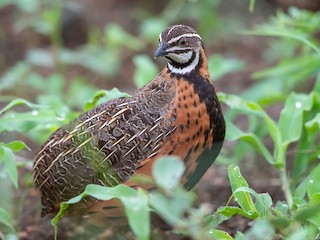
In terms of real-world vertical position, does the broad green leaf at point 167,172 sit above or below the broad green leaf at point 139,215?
above

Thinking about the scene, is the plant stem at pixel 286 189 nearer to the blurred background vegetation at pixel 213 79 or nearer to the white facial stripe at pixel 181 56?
the blurred background vegetation at pixel 213 79

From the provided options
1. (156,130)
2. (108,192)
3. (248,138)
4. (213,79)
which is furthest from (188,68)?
(213,79)

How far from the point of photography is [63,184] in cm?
381

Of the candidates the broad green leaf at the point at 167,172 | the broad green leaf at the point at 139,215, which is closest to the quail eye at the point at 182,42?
the broad green leaf at the point at 139,215

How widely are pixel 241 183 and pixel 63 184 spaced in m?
0.86

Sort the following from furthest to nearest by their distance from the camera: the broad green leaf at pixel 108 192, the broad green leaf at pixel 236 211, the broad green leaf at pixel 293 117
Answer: the broad green leaf at pixel 293 117 → the broad green leaf at pixel 236 211 → the broad green leaf at pixel 108 192

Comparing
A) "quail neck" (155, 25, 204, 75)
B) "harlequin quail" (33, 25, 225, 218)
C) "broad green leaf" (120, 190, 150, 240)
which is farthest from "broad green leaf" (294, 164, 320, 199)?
"broad green leaf" (120, 190, 150, 240)

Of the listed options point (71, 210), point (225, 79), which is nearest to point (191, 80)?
point (71, 210)

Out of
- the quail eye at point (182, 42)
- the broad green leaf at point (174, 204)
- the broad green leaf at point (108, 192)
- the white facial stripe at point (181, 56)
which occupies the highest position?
the quail eye at point (182, 42)

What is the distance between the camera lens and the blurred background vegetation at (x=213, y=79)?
13.4ft

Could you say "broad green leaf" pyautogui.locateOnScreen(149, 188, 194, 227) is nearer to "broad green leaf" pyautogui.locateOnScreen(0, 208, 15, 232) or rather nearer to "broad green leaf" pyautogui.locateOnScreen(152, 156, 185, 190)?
"broad green leaf" pyautogui.locateOnScreen(152, 156, 185, 190)

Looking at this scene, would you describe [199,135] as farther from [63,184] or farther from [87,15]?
[87,15]

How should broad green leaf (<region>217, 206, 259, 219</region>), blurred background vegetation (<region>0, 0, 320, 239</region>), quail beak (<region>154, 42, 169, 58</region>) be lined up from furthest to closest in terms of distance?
1. blurred background vegetation (<region>0, 0, 320, 239</region>)
2. quail beak (<region>154, 42, 169, 58</region>)
3. broad green leaf (<region>217, 206, 259, 219</region>)

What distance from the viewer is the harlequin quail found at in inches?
144
